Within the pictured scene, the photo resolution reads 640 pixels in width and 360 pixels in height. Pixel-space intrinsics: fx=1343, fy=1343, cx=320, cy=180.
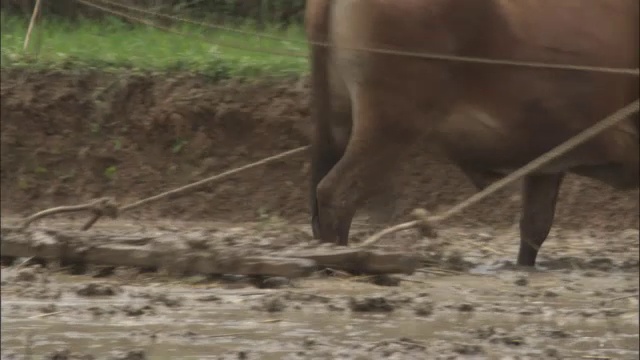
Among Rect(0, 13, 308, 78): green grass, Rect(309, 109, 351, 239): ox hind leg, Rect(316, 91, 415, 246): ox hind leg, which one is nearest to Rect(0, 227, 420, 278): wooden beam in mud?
Rect(316, 91, 415, 246): ox hind leg

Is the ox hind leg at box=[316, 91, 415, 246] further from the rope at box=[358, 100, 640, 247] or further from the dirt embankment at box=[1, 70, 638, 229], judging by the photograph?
the dirt embankment at box=[1, 70, 638, 229]

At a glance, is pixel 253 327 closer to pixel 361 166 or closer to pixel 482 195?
pixel 482 195

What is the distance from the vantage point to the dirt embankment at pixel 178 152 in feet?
30.1

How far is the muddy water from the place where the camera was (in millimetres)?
4586

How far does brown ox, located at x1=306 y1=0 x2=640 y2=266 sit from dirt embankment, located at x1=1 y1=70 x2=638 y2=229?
2.30 m

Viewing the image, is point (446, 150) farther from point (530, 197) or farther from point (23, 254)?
point (23, 254)

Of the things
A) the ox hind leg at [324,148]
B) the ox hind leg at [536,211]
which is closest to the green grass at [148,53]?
the ox hind leg at [324,148]

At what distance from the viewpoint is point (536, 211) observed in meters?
7.27

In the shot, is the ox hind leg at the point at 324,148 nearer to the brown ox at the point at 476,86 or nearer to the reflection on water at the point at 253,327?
the brown ox at the point at 476,86

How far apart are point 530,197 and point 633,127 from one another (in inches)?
31.0

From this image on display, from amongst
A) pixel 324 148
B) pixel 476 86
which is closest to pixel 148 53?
pixel 324 148

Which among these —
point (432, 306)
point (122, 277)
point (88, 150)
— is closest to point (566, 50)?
point (432, 306)

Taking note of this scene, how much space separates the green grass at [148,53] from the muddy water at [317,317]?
134 inches

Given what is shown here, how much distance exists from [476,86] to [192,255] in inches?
73.4
